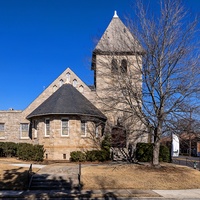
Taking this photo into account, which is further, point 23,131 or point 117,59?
point 23,131

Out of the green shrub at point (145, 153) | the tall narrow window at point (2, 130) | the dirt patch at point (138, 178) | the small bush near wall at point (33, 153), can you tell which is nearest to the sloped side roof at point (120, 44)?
the dirt patch at point (138, 178)

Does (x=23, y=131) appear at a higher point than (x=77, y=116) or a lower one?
lower

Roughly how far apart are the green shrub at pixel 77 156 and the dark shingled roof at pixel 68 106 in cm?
344

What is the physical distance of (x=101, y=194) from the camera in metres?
11.8

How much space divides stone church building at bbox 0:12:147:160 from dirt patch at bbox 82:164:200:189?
493 centimetres

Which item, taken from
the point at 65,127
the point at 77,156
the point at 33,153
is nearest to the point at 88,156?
the point at 77,156

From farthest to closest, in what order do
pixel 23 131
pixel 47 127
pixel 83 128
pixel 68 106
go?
pixel 23 131 → pixel 83 128 → pixel 47 127 → pixel 68 106

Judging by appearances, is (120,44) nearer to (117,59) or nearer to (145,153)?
(117,59)

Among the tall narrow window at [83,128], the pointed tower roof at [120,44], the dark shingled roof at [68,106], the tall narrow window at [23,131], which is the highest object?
the pointed tower roof at [120,44]

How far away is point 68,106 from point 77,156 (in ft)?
15.3

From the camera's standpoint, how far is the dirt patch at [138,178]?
13.7m

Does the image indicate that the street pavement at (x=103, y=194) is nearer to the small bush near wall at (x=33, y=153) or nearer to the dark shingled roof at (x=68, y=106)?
the small bush near wall at (x=33, y=153)

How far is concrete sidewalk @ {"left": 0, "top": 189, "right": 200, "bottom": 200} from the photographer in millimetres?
11469

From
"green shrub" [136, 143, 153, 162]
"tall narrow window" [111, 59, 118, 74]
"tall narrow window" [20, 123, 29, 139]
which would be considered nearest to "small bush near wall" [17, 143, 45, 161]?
"tall narrow window" [20, 123, 29, 139]
